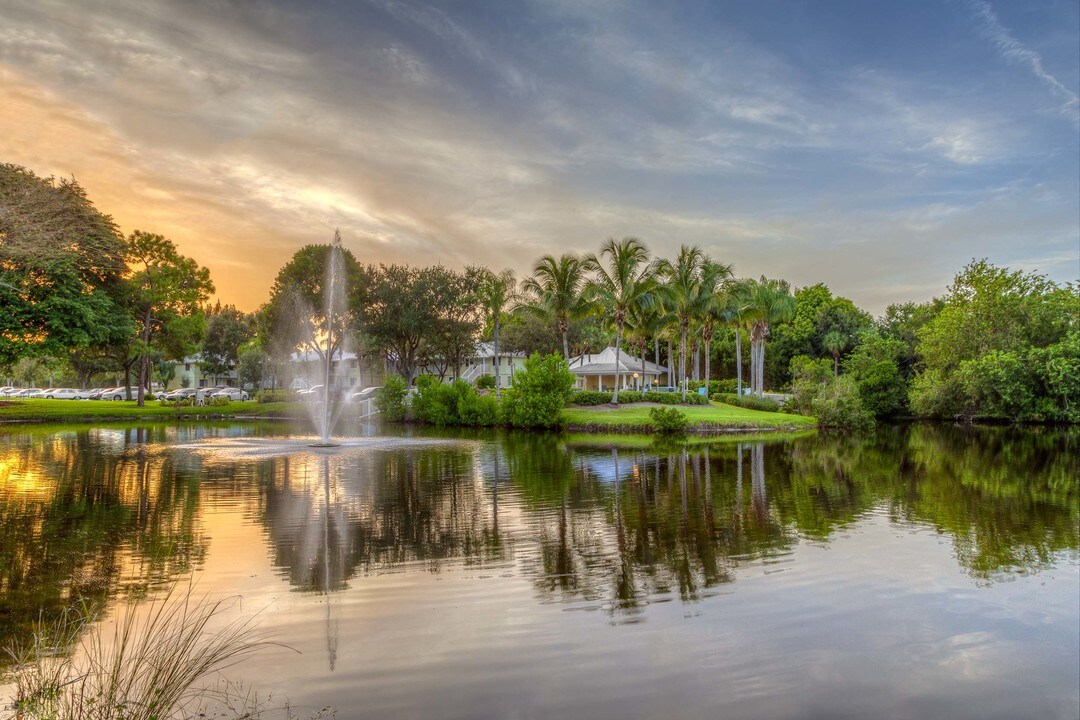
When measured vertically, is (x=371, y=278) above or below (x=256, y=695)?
above

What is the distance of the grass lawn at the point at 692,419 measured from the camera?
39.5 m

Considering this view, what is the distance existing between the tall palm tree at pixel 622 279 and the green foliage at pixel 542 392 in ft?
16.1

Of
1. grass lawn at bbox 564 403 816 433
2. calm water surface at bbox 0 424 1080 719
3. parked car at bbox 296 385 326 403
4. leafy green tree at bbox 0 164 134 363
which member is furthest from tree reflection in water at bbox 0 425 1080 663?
parked car at bbox 296 385 326 403

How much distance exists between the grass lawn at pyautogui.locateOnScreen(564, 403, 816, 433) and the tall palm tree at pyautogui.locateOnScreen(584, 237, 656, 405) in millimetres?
2771

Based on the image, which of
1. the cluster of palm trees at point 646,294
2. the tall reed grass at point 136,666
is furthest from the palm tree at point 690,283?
the tall reed grass at point 136,666

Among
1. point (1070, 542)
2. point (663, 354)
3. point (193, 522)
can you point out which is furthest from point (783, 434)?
point (663, 354)

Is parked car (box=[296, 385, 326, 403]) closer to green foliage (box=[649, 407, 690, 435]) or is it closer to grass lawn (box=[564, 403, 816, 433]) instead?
grass lawn (box=[564, 403, 816, 433])

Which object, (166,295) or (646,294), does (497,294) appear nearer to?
(646,294)

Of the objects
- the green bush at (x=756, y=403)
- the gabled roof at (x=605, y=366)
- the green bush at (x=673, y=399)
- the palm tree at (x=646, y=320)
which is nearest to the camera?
the green bush at (x=673, y=399)

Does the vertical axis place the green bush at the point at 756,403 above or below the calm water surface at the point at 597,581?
above

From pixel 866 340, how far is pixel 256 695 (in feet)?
225

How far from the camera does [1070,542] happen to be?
12.1 metres

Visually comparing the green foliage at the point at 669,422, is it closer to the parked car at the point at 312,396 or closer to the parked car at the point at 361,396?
the parked car at the point at 361,396

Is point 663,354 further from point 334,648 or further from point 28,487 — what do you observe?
point 334,648
